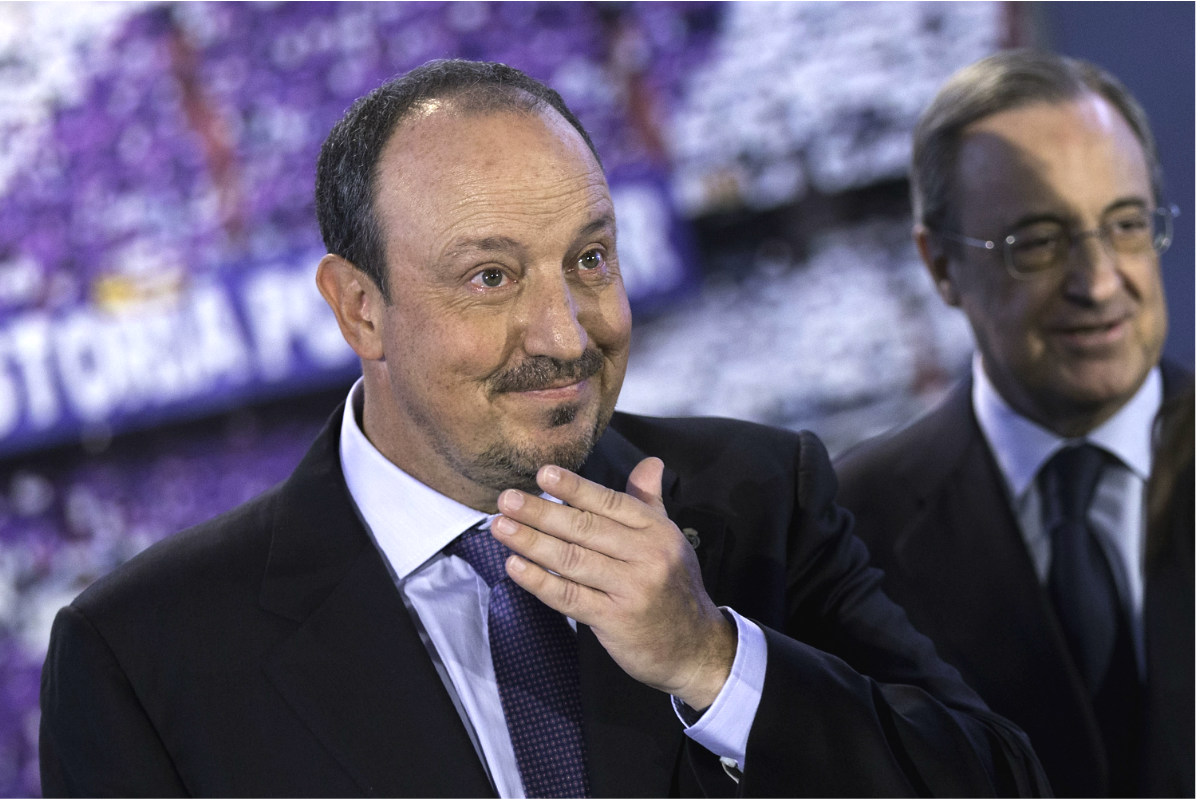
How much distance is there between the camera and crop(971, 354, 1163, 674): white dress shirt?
208cm

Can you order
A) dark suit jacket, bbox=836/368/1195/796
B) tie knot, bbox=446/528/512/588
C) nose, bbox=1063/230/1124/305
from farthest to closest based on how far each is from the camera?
nose, bbox=1063/230/1124/305 → dark suit jacket, bbox=836/368/1195/796 → tie knot, bbox=446/528/512/588

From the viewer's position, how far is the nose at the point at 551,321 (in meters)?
1.39

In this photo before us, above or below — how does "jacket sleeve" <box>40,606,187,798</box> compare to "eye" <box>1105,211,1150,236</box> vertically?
below

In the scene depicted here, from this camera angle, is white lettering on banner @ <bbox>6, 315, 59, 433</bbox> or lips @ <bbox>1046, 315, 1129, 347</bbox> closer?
lips @ <bbox>1046, 315, 1129, 347</bbox>

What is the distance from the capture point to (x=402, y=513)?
5.24ft

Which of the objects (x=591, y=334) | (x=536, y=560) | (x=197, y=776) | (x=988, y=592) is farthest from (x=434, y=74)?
(x=988, y=592)

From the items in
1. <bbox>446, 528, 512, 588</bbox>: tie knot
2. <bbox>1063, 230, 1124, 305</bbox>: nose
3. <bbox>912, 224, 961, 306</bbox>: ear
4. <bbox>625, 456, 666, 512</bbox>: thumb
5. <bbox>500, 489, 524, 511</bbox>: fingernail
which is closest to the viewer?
<bbox>500, 489, 524, 511</bbox>: fingernail

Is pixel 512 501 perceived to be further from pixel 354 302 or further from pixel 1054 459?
pixel 1054 459

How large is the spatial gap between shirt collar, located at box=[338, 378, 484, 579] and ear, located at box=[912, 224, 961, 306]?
112 cm

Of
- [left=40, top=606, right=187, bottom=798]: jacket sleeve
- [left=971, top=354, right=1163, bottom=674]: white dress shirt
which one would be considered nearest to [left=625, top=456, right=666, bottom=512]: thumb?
[left=40, top=606, right=187, bottom=798]: jacket sleeve

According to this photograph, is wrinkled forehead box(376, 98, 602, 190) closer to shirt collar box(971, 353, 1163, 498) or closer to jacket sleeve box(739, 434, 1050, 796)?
jacket sleeve box(739, 434, 1050, 796)

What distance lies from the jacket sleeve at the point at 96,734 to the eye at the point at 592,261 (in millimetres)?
745

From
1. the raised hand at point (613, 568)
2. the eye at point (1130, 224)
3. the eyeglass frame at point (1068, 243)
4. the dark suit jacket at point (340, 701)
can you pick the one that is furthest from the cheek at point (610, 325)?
the eye at point (1130, 224)

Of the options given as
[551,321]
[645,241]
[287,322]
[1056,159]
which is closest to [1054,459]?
[1056,159]
